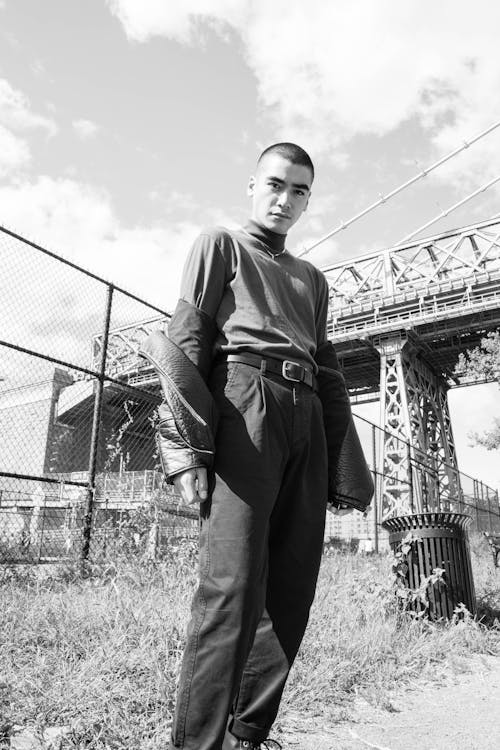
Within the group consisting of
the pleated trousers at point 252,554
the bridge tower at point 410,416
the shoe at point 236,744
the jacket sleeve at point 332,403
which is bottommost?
the shoe at point 236,744

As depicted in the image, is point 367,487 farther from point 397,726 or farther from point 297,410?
point 397,726

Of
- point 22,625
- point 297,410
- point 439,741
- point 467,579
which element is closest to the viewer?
point 297,410

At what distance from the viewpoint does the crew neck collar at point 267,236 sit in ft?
7.38

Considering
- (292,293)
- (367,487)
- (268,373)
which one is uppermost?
(292,293)

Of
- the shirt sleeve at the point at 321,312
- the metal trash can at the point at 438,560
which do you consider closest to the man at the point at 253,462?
the shirt sleeve at the point at 321,312

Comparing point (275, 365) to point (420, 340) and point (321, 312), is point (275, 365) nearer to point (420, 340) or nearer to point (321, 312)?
point (321, 312)

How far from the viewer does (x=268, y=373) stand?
191 cm

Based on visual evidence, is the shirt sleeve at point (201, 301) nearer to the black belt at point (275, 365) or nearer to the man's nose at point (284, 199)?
the black belt at point (275, 365)

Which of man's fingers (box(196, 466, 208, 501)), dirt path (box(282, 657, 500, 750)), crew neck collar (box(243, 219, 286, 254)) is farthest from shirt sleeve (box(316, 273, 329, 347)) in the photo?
dirt path (box(282, 657, 500, 750))

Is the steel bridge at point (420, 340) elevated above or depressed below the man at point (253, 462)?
above

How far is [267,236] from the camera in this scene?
2250mm

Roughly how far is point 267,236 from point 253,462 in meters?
0.95

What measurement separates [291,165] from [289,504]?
1.23 meters

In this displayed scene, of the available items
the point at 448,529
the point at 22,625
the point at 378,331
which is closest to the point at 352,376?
the point at 378,331
